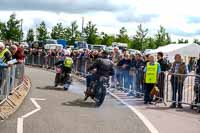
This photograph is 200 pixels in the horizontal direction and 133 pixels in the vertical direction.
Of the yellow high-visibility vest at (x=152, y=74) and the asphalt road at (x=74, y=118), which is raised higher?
the yellow high-visibility vest at (x=152, y=74)

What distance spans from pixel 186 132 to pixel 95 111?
137 inches

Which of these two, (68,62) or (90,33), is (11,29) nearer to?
(90,33)

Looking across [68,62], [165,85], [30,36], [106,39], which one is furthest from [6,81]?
[106,39]

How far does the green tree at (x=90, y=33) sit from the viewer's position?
82569 millimetres

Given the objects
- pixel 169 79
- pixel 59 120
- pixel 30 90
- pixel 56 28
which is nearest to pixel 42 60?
pixel 30 90

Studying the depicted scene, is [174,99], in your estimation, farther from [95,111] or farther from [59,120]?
[59,120]

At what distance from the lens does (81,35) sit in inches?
3231

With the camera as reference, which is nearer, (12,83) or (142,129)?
(142,129)

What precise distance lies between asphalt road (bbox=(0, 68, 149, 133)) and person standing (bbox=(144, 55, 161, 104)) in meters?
1.07

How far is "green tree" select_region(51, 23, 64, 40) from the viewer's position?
82969 mm

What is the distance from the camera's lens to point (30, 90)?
19.2 meters

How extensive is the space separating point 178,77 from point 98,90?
268 cm

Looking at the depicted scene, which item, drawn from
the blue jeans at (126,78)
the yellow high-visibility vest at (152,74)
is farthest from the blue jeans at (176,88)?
the blue jeans at (126,78)

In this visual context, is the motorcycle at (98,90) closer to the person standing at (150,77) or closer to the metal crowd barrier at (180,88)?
the person standing at (150,77)
